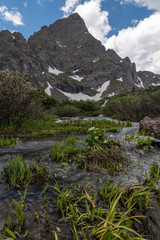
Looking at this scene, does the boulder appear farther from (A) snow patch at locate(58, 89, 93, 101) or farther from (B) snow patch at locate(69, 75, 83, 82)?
(B) snow patch at locate(69, 75, 83, 82)

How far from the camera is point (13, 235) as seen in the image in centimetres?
155

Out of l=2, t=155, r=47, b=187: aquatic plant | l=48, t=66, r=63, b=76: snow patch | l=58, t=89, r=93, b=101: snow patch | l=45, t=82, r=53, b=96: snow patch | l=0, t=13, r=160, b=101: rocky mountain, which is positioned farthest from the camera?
l=48, t=66, r=63, b=76: snow patch

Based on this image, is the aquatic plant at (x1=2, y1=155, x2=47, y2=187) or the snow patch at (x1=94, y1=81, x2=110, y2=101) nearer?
the aquatic plant at (x1=2, y1=155, x2=47, y2=187)

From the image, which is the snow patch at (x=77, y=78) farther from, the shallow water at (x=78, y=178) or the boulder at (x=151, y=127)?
the shallow water at (x=78, y=178)

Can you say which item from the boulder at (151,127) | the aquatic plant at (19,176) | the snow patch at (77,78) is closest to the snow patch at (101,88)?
the snow patch at (77,78)

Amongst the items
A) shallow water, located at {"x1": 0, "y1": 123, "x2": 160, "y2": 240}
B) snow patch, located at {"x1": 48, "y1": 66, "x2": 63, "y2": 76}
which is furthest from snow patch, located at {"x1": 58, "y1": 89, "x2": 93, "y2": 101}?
shallow water, located at {"x1": 0, "y1": 123, "x2": 160, "y2": 240}

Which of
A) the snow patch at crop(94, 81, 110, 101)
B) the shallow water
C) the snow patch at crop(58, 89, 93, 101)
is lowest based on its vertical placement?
the shallow water

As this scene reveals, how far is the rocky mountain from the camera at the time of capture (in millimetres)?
111019

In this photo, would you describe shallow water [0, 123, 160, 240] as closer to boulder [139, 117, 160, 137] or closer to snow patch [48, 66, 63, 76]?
boulder [139, 117, 160, 137]

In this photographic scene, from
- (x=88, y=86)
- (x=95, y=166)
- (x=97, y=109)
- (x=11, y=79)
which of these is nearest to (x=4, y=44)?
(x=88, y=86)

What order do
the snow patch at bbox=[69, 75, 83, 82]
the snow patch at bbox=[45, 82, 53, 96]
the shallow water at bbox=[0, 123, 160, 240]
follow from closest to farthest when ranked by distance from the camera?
the shallow water at bbox=[0, 123, 160, 240] → the snow patch at bbox=[45, 82, 53, 96] → the snow patch at bbox=[69, 75, 83, 82]

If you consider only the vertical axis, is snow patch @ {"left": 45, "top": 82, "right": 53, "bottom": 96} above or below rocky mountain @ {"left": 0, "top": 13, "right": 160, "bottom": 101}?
below

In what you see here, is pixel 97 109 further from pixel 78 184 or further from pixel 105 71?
pixel 105 71

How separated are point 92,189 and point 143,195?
918mm
